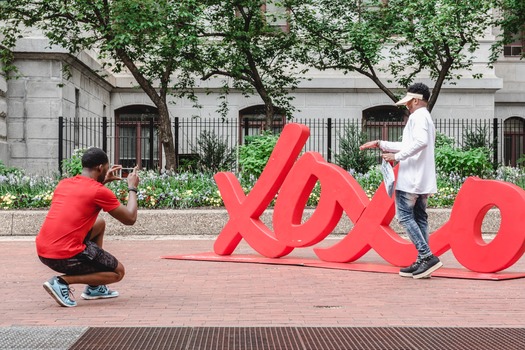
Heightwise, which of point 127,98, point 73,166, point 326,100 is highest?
point 127,98

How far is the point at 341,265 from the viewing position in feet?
37.1

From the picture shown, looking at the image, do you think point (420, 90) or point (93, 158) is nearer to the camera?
point (93, 158)

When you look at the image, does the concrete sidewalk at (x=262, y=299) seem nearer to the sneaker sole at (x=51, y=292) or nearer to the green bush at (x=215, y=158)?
the sneaker sole at (x=51, y=292)

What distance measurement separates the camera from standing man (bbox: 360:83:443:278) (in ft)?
32.5

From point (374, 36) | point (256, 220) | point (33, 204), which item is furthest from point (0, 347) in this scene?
point (374, 36)

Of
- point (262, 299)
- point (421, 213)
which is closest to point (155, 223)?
point (421, 213)

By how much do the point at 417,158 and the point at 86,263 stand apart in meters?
3.91

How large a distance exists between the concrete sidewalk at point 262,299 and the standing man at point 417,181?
254mm

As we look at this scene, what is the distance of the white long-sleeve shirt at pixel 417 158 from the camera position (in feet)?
32.4

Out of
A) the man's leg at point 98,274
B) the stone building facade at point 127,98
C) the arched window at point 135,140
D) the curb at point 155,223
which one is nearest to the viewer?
the man's leg at point 98,274

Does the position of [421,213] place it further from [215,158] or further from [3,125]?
[3,125]

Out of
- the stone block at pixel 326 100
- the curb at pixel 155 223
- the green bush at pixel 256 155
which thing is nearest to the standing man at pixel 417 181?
the curb at pixel 155 223

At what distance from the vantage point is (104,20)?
21359 millimetres

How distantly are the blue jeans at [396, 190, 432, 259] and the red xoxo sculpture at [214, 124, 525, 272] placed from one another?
1.46ft
